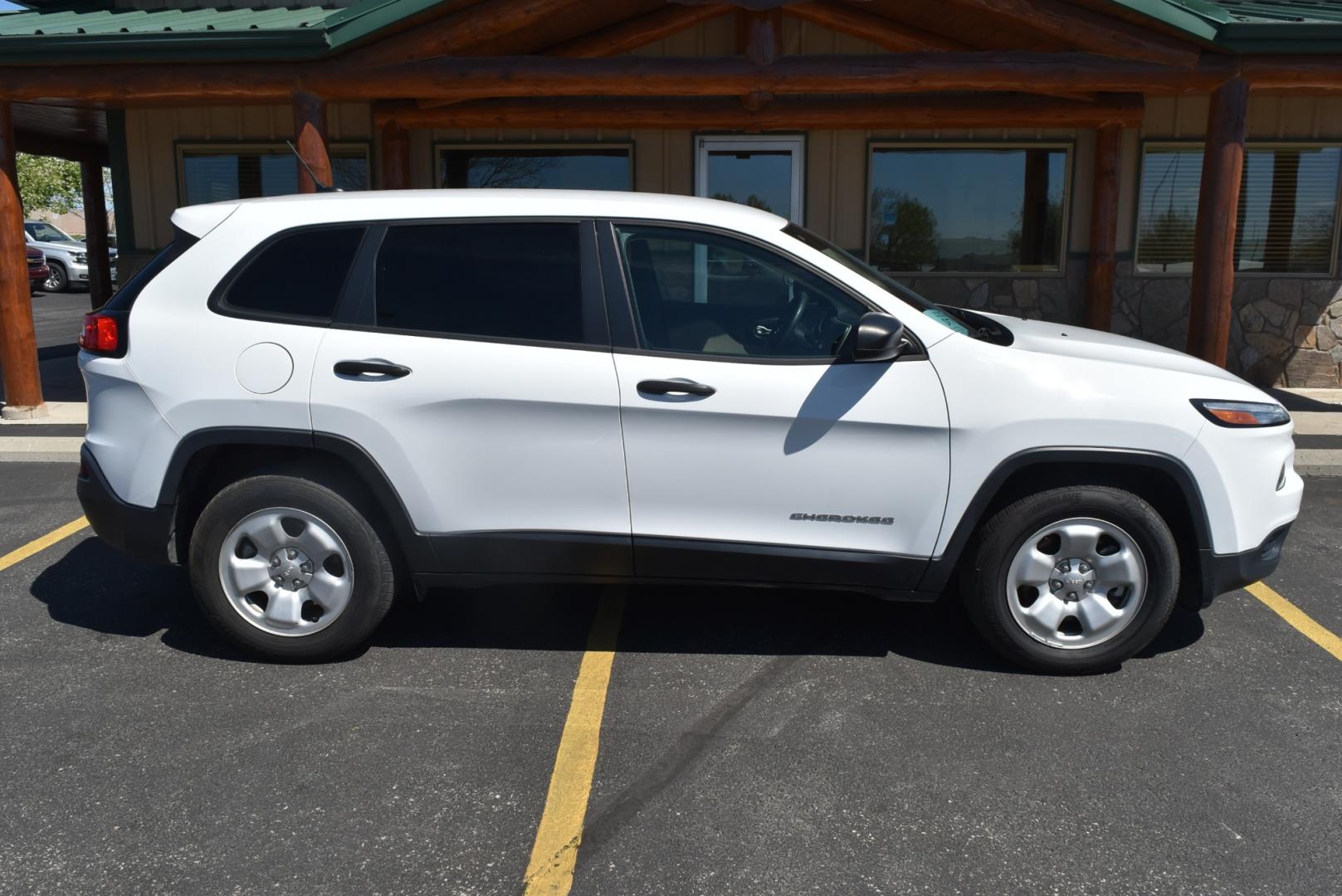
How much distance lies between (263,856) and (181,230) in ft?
8.29

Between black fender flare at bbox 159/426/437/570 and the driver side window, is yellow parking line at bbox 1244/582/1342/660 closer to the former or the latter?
the driver side window

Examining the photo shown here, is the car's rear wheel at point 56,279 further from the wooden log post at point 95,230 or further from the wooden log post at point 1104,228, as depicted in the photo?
the wooden log post at point 1104,228

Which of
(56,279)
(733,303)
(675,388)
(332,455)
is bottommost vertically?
(56,279)

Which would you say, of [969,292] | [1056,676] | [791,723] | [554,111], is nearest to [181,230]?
[791,723]

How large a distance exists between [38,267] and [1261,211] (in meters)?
26.0

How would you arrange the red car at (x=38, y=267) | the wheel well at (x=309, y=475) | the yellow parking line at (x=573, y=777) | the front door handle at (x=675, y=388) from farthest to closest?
the red car at (x=38, y=267) < the wheel well at (x=309, y=475) < the front door handle at (x=675, y=388) < the yellow parking line at (x=573, y=777)

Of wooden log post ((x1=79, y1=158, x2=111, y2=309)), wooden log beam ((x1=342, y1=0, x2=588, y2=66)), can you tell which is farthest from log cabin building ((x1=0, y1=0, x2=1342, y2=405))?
wooden log post ((x1=79, y1=158, x2=111, y2=309))

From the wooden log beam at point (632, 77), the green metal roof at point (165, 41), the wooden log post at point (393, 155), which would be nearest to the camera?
the green metal roof at point (165, 41)

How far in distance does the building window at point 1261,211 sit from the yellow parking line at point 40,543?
9.71m

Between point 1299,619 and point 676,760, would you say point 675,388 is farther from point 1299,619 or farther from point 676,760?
point 1299,619

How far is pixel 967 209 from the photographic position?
35.9ft

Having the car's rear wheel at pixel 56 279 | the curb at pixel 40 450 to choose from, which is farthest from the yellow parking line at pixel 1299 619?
the car's rear wheel at pixel 56 279

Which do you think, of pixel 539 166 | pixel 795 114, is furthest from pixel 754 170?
pixel 539 166

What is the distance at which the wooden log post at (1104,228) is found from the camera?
1027cm
